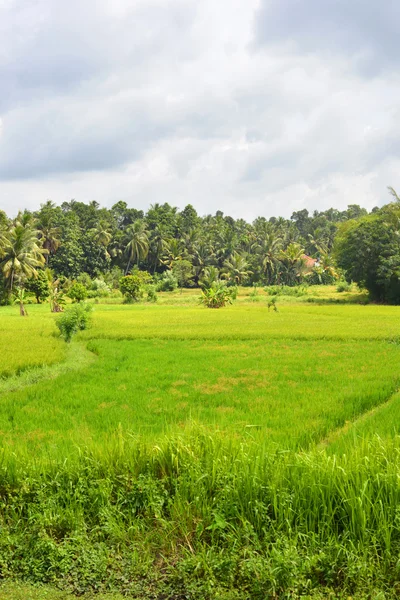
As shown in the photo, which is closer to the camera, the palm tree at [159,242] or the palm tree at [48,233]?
the palm tree at [48,233]

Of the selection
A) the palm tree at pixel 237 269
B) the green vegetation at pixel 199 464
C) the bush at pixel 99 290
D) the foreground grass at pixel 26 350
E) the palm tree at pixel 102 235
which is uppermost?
the palm tree at pixel 102 235

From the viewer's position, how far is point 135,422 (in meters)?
7.36

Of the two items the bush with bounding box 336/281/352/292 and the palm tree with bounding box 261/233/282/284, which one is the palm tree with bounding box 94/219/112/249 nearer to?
the palm tree with bounding box 261/233/282/284

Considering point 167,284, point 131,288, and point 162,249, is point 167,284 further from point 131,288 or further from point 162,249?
point 131,288

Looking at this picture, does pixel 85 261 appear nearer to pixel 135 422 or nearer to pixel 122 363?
pixel 122 363

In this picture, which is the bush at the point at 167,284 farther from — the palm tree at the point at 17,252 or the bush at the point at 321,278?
the bush at the point at 321,278

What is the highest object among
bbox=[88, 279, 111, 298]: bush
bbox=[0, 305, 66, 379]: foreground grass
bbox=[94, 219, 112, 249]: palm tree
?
bbox=[94, 219, 112, 249]: palm tree

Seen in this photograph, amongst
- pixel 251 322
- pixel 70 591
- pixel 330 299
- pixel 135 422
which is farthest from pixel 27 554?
pixel 330 299

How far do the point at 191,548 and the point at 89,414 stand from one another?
15.2 ft

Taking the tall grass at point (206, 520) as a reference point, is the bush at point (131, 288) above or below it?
above

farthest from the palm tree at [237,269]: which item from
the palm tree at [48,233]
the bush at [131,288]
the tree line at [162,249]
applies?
the palm tree at [48,233]

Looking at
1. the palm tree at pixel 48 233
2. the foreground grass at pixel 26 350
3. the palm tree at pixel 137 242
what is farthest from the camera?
the palm tree at pixel 137 242

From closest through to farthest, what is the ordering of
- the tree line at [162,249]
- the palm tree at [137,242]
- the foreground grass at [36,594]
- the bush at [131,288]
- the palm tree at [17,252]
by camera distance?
the foreground grass at [36,594]
the palm tree at [17,252]
the bush at [131,288]
the tree line at [162,249]
the palm tree at [137,242]

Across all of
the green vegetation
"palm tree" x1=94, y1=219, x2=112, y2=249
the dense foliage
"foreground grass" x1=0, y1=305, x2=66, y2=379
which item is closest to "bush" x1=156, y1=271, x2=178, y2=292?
"palm tree" x1=94, y1=219, x2=112, y2=249
